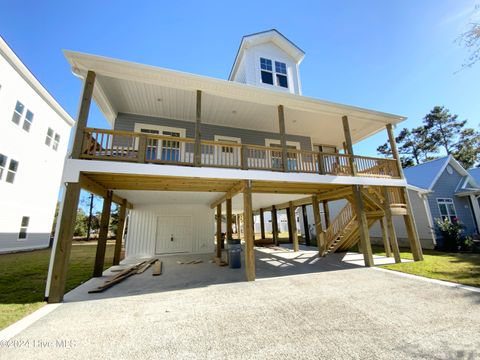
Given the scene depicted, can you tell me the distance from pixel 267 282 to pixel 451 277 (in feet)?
18.7

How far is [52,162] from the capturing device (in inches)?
655

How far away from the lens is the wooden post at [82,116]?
18.6 ft

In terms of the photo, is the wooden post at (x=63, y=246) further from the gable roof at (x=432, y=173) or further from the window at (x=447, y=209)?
the window at (x=447, y=209)

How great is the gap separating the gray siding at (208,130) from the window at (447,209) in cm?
1054

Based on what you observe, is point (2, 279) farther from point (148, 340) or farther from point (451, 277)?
point (451, 277)

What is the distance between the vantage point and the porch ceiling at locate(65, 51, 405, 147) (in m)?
6.49

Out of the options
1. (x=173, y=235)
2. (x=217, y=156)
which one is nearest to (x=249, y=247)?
(x=217, y=156)

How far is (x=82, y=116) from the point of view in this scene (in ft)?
19.1

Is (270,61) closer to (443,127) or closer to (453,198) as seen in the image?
(453,198)

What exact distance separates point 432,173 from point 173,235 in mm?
18853

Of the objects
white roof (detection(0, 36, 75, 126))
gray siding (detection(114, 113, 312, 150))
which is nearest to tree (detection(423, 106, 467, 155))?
gray siding (detection(114, 113, 312, 150))

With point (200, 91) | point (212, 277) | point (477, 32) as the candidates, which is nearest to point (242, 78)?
point (200, 91)

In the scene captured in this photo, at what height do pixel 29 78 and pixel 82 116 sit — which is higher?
pixel 29 78

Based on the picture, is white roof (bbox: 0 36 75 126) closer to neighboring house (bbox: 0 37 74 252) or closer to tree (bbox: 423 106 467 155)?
neighboring house (bbox: 0 37 74 252)
